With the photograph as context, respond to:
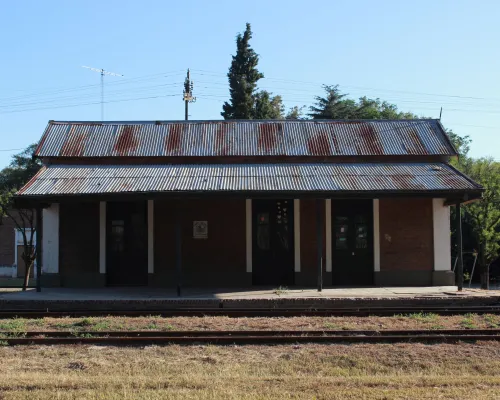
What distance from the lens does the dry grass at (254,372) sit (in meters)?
6.76

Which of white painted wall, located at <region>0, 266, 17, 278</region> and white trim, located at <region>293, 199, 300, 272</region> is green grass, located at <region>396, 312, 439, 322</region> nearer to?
white trim, located at <region>293, 199, 300, 272</region>

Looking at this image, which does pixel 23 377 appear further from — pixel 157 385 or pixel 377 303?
pixel 377 303

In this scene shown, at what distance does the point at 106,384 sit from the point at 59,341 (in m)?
3.14

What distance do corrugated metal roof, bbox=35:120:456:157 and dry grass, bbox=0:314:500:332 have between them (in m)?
7.02

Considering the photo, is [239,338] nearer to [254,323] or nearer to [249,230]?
[254,323]

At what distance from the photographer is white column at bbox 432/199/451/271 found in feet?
56.3

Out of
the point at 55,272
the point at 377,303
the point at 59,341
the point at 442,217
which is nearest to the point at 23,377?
the point at 59,341

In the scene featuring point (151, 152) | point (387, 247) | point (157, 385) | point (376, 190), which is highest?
point (151, 152)

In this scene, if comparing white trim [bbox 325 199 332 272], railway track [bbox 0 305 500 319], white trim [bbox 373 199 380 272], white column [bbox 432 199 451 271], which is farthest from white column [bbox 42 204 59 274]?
white column [bbox 432 199 451 271]

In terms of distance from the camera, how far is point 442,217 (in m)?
17.4

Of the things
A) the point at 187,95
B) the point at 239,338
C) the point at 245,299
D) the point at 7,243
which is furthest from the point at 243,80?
the point at 239,338

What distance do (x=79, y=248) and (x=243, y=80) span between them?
26077mm

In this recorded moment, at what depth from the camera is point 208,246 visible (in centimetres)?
1723

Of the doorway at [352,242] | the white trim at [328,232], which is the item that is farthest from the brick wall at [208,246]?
the doorway at [352,242]
